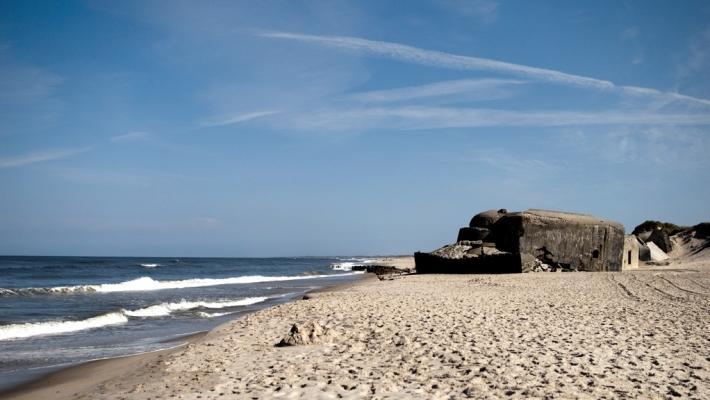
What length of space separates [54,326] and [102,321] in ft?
4.38

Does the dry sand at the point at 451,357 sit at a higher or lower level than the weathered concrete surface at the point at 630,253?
lower

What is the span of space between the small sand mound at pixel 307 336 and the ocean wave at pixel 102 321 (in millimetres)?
7303

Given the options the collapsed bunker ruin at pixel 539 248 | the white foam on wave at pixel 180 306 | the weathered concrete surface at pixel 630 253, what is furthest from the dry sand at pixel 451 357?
the weathered concrete surface at pixel 630 253

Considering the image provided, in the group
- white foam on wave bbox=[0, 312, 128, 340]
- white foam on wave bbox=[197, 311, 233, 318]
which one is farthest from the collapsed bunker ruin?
white foam on wave bbox=[0, 312, 128, 340]

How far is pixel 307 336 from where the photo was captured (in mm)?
9266

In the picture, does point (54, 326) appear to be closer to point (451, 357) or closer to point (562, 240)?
point (451, 357)

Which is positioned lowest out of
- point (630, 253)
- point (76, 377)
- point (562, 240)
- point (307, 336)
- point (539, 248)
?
point (76, 377)

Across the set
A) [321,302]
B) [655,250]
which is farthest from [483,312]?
[655,250]

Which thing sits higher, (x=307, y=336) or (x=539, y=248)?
A: (x=539, y=248)

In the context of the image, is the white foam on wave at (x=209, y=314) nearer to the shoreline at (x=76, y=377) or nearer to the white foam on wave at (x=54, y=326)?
the white foam on wave at (x=54, y=326)

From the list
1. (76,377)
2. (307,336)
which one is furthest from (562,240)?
(76,377)

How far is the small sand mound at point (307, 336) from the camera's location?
920 centimetres

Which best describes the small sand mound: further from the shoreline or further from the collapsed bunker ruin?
the collapsed bunker ruin

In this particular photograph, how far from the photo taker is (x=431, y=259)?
→ 97.6 ft
